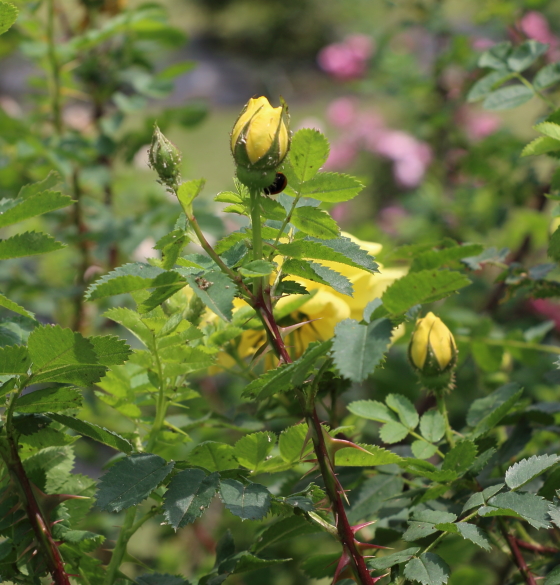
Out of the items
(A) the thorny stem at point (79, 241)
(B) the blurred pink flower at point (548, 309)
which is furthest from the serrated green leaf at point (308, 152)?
(B) the blurred pink flower at point (548, 309)

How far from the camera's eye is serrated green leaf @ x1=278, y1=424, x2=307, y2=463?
43 cm

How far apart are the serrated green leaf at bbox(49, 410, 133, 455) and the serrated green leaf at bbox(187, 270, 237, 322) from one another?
0.12 m

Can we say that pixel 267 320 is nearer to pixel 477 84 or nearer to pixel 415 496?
pixel 415 496

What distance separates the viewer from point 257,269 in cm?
37

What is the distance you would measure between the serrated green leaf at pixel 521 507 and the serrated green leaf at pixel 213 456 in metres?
0.18

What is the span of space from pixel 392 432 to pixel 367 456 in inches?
4.3

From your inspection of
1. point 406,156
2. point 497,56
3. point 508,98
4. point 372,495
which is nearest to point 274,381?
point 372,495

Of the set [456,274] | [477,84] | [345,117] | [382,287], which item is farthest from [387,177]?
[456,274]

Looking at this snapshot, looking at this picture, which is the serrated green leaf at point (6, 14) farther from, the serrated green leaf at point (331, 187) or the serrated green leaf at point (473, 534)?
the serrated green leaf at point (473, 534)

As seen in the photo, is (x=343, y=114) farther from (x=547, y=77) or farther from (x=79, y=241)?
(x=547, y=77)

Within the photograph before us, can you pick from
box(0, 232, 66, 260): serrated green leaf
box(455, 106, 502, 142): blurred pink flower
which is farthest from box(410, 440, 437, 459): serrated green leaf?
box(455, 106, 502, 142): blurred pink flower

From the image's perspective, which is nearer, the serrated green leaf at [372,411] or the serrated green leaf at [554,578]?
the serrated green leaf at [554,578]

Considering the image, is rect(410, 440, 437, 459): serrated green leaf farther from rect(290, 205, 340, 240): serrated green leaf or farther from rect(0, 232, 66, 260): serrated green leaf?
rect(0, 232, 66, 260): serrated green leaf

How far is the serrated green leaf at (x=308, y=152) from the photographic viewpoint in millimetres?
397
